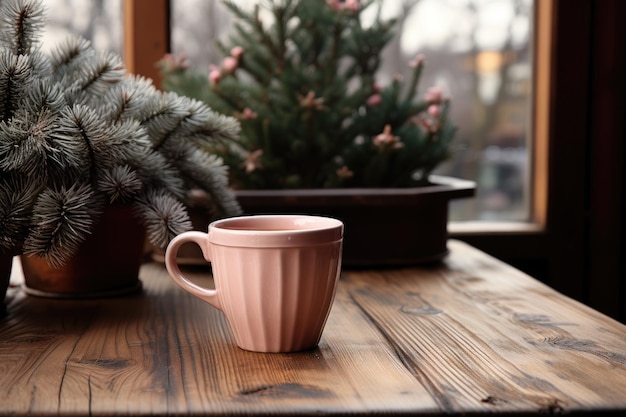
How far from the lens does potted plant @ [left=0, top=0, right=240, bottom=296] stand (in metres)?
0.78

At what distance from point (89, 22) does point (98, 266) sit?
26.0 inches

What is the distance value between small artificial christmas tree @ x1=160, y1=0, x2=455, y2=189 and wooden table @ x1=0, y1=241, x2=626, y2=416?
0.29 meters

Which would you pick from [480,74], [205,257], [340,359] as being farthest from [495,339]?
[480,74]

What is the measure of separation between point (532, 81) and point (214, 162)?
79 cm

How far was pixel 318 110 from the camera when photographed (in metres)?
1.20

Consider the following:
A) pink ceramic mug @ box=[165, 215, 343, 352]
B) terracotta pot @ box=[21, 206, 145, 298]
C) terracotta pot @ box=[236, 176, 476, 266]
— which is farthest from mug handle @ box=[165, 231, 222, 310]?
terracotta pot @ box=[236, 176, 476, 266]

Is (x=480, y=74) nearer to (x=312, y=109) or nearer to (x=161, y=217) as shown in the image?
(x=312, y=109)

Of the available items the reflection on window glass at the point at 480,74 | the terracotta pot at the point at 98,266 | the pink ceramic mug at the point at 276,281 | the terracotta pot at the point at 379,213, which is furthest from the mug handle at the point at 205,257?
the reflection on window glass at the point at 480,74

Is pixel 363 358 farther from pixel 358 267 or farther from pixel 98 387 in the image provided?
pixel 358 267

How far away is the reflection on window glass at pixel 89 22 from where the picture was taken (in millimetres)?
1404

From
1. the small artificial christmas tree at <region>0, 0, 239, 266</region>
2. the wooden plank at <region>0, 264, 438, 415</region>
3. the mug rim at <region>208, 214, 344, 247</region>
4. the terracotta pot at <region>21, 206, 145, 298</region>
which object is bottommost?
the wooden plank at <region>0, 264, 438, 415</region>

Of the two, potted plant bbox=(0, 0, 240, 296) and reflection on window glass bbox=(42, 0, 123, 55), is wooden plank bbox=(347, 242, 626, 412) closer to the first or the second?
potted plant bbox=(0, 0, 240, 296)

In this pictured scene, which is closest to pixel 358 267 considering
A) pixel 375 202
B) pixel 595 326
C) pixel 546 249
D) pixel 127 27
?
pixel 375 202

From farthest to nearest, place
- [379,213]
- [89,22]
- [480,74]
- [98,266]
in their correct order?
[480,74] < [89,22] < [379,213] < [98,266]
